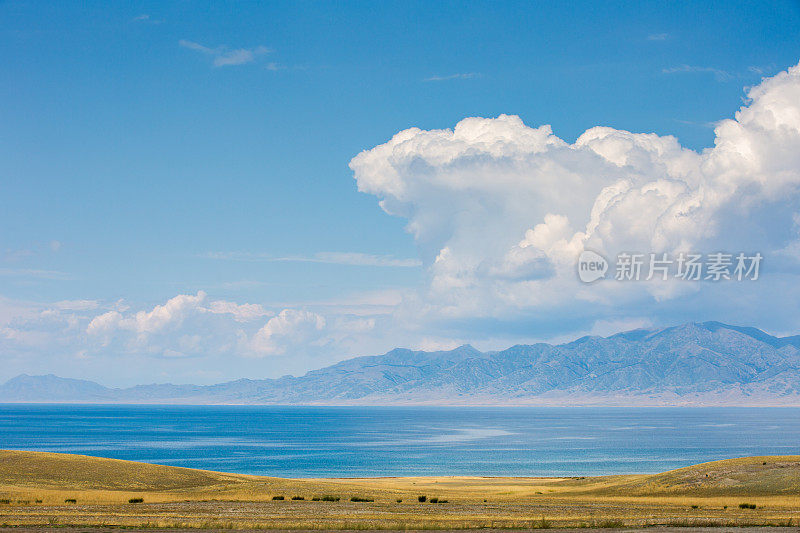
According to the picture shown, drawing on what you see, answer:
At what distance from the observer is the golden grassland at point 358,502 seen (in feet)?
114

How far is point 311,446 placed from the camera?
584 ft

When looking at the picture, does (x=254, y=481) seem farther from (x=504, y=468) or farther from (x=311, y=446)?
(x=311, y=446)

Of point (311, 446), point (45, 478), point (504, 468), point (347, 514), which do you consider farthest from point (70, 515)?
point (311, 446)

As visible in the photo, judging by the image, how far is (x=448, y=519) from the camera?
36312 mm

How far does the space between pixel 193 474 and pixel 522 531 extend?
133 feet

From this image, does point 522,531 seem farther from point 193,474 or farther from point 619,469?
point 619,469

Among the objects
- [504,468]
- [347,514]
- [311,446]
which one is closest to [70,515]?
[347,514]

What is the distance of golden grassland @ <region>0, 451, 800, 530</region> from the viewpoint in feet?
114

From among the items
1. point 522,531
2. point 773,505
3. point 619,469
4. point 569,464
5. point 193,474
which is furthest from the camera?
point 569,464

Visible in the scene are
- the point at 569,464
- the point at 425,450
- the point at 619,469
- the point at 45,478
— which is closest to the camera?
the point at 45,478

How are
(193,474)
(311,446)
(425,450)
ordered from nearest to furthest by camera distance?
(193,474), (425,450), (311,446)

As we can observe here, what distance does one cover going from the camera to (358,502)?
4803cm

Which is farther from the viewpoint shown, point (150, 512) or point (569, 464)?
point (569, 464)

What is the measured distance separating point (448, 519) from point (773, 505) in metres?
21.5
